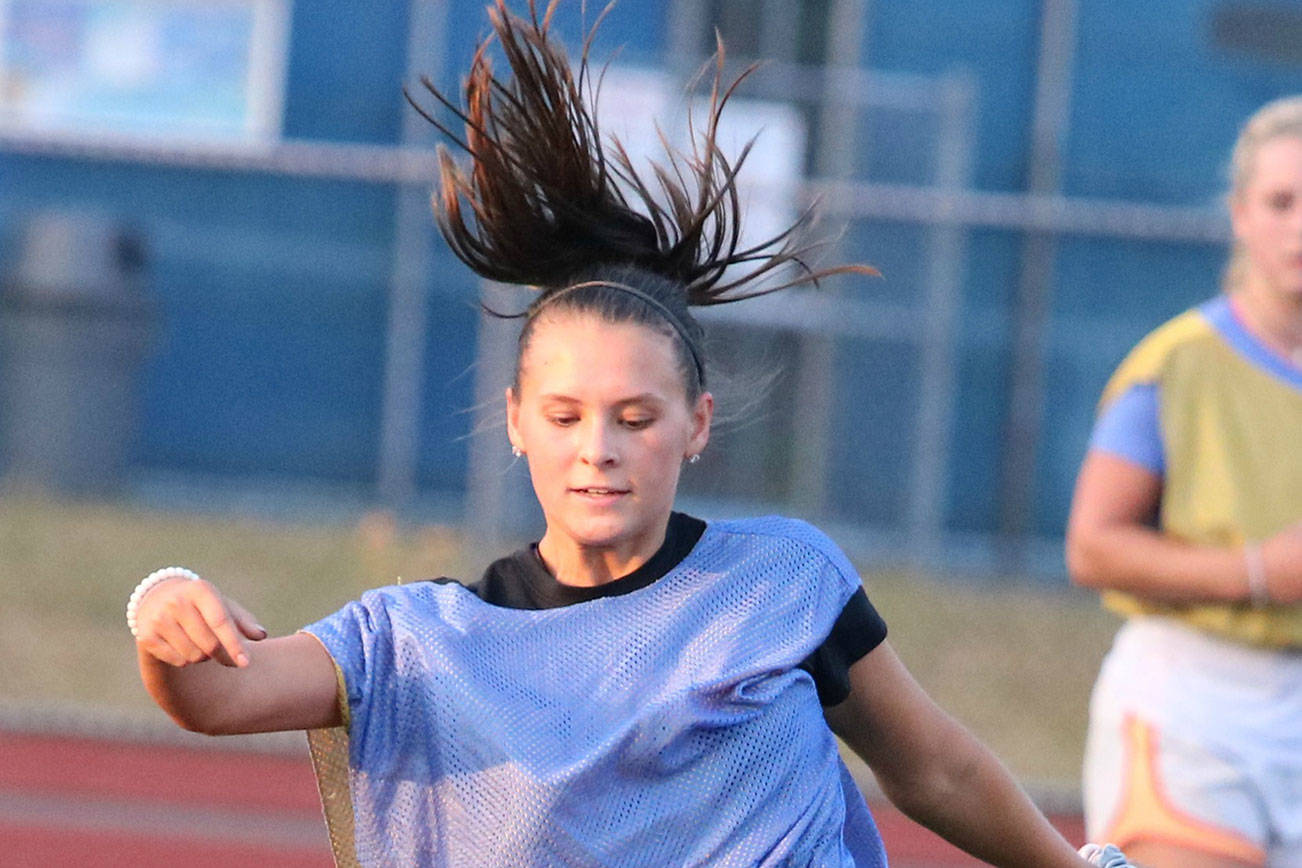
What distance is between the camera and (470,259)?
276 cm

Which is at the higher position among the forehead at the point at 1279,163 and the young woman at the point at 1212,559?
the forehead at the point at 1279,163

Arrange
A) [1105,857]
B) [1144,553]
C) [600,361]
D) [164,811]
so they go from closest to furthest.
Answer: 1. [600,361]
2. [1105,857]
3. [1144,553]
4. [164,811]

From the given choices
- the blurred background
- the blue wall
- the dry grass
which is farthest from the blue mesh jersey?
the blue wall

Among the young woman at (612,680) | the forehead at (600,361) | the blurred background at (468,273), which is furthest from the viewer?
the blurred background at (468,273)

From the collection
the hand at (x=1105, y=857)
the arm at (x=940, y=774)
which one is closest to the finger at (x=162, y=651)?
the arm at (x=940, y=774)

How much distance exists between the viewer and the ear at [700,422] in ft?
8.42

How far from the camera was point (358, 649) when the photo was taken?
2.38 metres

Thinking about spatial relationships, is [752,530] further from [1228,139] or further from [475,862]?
[1228,139]

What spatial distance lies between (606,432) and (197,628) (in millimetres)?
560

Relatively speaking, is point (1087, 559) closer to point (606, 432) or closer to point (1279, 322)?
point (1279, 322)

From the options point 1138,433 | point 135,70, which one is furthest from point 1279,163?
point 135,70

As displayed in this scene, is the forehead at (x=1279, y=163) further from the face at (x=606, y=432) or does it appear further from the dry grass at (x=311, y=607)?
the dry grass at (x=311, y=607)

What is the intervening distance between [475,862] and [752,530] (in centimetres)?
52

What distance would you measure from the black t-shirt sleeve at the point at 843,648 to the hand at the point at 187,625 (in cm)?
72
